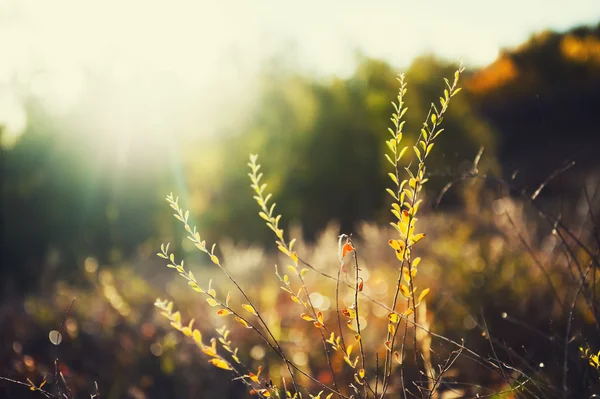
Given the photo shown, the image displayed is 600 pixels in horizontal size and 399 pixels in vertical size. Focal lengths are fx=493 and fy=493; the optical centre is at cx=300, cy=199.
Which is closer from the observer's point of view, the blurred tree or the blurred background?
the blurred background

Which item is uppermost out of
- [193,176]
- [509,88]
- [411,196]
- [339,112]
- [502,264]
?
[509,88]

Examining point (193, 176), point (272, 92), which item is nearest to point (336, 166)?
point (272, 92)

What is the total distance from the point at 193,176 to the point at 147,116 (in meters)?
4.25

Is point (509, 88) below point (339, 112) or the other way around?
the other way around

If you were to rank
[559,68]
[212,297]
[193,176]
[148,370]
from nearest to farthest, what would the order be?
[212,297]
[559,68]
[148,370]
[193,176]

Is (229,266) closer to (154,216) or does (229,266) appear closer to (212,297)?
(212,297)

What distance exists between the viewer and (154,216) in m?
12.1

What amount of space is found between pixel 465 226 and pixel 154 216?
8.46 metres

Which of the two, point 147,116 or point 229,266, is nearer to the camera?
point 229,266

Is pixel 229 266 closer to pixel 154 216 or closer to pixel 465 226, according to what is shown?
pixel 465 226

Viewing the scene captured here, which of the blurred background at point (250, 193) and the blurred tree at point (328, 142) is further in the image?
the blurred tree at point (328, 142)

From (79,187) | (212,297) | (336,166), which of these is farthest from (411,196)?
(336,166)

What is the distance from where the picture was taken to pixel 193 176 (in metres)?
16.1

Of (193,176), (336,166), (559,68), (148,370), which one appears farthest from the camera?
(336,166)
